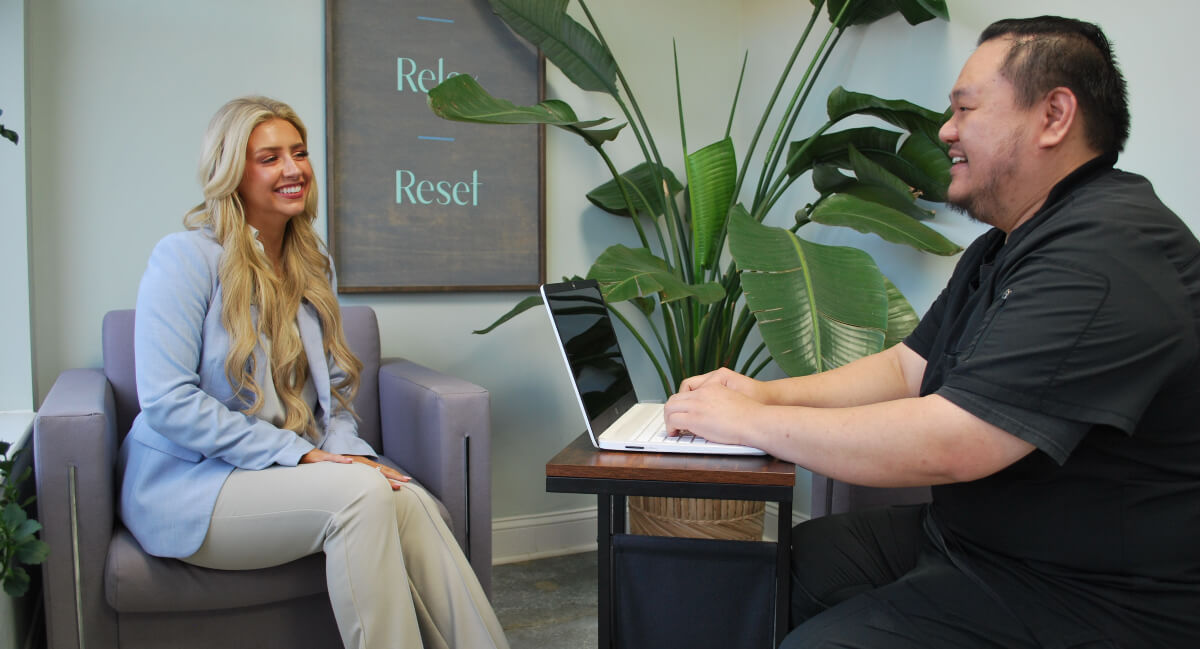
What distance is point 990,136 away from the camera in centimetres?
121

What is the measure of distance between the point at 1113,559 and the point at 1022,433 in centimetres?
24

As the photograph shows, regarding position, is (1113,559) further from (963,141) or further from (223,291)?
(223,291)

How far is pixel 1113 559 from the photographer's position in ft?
3.49

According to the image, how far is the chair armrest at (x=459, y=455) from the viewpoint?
193cm

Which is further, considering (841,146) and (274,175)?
(841,146)

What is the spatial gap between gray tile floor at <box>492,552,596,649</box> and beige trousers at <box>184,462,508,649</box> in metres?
0.59

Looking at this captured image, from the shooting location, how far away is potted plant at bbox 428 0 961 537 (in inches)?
69.6

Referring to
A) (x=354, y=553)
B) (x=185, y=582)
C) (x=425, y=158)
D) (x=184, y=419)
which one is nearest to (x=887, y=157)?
(x=425, y=158)

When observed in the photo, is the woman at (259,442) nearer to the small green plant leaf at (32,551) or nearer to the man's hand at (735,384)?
the small green plant leaf at (32,551)

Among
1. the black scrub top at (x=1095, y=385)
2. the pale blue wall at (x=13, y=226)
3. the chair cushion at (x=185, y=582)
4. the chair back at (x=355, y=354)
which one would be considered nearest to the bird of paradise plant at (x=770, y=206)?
the chair back at (x=355, y=354)

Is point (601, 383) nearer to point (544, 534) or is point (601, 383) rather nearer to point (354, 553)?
point (354, 553)

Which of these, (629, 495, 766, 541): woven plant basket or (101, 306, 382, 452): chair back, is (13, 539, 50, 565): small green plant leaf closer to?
(101, 306, 382, 452): chair back

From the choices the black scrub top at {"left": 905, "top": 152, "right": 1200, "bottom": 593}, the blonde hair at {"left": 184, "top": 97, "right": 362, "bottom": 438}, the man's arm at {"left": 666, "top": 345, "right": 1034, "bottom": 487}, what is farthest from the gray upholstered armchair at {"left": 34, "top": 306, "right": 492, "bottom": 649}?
the black scrub top at {"left": 905, "top": 152, "right": 1200, "bottom": 593}

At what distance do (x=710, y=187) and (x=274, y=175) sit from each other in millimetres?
1133
